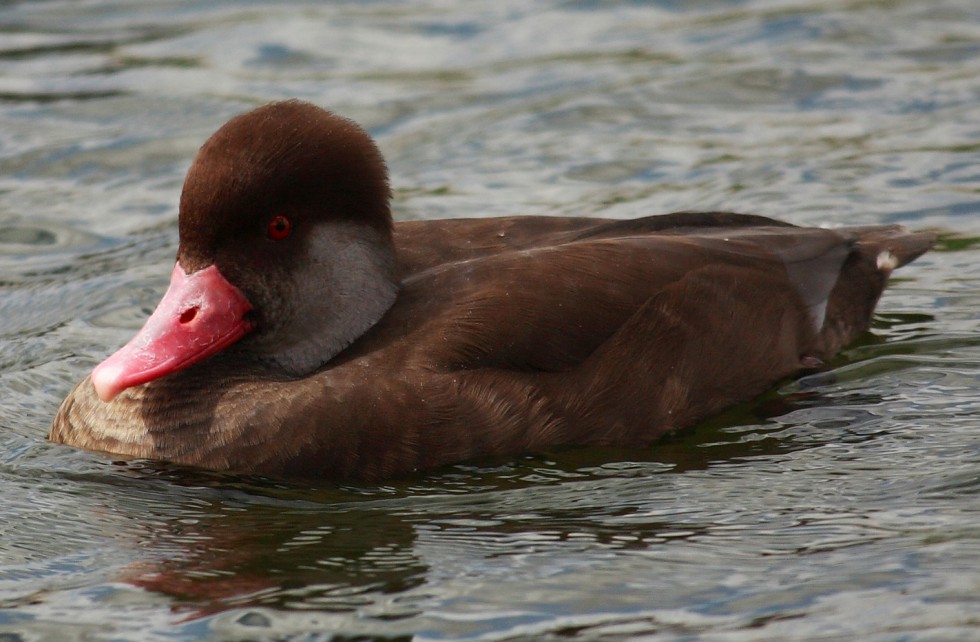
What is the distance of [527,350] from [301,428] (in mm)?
907

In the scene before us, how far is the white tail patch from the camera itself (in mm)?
7273

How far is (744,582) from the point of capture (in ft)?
16.3

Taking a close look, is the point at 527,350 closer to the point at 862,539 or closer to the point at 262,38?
the point at 862,539

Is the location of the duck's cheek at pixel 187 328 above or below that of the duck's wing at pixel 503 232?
below

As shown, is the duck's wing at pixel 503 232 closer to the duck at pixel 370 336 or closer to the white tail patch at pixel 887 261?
the duck at pixel 370 336

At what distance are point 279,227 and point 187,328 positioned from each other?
528 mm

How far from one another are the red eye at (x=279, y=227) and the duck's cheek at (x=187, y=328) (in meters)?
0.25

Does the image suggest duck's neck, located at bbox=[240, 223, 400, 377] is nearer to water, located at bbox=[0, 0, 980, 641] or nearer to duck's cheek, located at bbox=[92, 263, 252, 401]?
duck's cheek, located at bbox=[92, 263, 252, 401]

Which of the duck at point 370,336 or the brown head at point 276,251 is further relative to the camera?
the brown head at point 276,251

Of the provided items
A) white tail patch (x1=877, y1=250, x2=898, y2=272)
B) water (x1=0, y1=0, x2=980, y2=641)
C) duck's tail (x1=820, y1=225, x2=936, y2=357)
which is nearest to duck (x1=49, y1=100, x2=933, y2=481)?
water (x1=0, y1=0, x2=980, y2=641)

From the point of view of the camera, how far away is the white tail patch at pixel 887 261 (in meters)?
7.27

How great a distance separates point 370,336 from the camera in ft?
20.6

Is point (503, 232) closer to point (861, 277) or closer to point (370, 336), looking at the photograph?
point (370, 336)

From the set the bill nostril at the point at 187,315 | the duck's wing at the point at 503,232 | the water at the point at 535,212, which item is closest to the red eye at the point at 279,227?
the bill nostril at the point at 187,315
